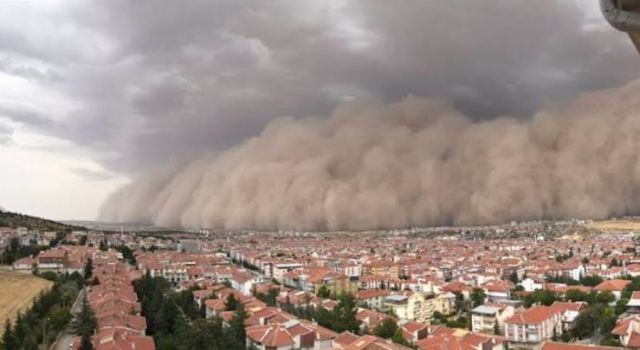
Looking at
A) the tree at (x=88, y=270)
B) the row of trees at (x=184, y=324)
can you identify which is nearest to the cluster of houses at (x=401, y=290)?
the row of trees at (x=184, y=324)

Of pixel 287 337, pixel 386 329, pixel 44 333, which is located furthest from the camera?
pixel 386 329

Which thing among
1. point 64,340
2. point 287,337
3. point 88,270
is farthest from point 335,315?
point 88,270

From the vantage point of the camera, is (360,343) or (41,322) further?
(41,322)

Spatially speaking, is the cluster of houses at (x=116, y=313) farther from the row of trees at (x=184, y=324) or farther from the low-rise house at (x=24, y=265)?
the low-rise house at (x=24, y=265)

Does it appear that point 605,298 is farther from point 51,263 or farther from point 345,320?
point 51,263

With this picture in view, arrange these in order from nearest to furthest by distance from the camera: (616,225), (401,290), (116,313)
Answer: (116,313)
(401,290)
(616,225)

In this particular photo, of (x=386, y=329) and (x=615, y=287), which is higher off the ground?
(x=615, y=287)
